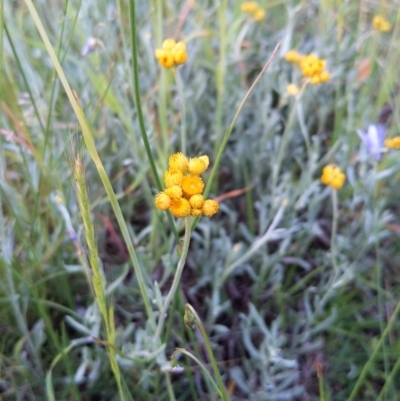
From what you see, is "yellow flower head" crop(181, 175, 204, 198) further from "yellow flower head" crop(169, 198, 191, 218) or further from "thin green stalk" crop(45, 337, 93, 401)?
"thin green stalk" crop(45, 337, 93, 401)

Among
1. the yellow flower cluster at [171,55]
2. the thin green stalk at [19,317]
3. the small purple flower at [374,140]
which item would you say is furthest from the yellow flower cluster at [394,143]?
the thin green stalk at [19,317]

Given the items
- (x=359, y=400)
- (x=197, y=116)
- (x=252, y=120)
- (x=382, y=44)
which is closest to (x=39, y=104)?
(x=197, y=116)

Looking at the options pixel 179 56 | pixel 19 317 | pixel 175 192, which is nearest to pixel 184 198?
pixel 175 192

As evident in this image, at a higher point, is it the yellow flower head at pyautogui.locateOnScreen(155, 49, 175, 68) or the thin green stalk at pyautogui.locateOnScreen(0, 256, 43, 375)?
the yellow flower head at pyautogui.locateOnScreen(155, 49, 175, 68)

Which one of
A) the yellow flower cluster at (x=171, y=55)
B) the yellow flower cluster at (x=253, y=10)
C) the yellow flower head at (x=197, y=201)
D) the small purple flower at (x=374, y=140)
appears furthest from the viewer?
the yellow flower cluster at (x=253, y=10)

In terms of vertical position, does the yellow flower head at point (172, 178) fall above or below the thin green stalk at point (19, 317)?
above

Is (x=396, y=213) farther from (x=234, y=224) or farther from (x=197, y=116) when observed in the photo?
(x=197, y=116)

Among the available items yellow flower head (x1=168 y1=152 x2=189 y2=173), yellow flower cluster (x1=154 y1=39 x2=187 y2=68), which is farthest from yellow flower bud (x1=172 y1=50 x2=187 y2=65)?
yellow flower head (x1=168 y1=152 x2=189 y2=173)

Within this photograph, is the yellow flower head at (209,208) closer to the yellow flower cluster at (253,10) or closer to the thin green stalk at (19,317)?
the thin green stalk at (19,317)

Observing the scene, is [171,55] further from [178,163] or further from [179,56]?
[178,163]
